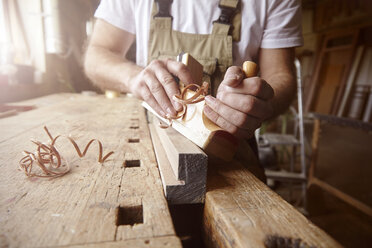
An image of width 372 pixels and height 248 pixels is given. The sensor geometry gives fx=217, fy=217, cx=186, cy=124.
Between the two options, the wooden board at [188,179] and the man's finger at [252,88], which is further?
the man's finger at [252,88]

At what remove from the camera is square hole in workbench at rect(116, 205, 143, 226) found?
45 centimetres

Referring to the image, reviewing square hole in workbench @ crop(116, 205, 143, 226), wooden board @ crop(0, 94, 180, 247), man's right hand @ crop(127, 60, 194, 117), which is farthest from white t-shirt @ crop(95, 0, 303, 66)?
square hole in workbench @ crop(116, 205, 143, 226)

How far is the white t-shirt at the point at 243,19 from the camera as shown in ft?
3.93

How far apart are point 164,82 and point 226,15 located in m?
0.64

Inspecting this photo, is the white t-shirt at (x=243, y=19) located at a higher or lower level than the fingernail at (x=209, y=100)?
higher

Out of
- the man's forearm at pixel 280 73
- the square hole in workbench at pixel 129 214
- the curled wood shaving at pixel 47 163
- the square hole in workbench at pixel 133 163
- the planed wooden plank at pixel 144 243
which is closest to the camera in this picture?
the planed wooden plank at pixel 144 243

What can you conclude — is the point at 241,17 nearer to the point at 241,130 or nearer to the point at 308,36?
the point at 241,130

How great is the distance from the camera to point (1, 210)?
1.40 ft

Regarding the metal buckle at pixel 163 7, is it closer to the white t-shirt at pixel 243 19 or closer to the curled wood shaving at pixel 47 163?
the white t-shirt at pixel 243 19

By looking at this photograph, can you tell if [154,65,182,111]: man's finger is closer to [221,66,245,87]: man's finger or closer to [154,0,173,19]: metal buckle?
[221,66,245,87]: man's finger

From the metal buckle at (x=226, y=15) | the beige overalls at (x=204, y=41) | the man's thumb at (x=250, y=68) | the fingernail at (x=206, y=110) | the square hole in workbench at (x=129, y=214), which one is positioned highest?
the metal buckle at (x=226, y=15)

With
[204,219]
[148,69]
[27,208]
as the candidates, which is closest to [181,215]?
[204,219]

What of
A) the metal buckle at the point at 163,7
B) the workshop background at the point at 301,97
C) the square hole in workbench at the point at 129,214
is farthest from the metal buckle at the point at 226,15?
A: the workshop background at the point at 301,97

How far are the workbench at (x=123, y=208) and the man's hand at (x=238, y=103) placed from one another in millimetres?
133
